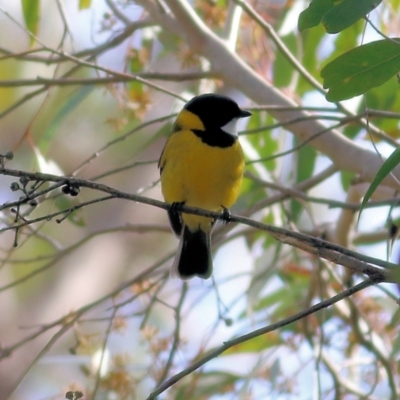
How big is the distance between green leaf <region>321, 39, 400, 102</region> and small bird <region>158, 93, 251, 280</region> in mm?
1225

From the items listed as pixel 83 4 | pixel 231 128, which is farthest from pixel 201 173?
pixel 83 4

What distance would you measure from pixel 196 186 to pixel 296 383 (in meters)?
1.03

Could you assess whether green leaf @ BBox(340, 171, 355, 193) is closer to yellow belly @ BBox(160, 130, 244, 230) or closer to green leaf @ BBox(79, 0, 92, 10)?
yellow belly @ BBox(160, 130, 244, 230)

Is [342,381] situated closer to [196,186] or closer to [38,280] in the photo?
[196,186]

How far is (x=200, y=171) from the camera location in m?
3.11

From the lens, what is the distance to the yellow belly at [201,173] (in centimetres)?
312

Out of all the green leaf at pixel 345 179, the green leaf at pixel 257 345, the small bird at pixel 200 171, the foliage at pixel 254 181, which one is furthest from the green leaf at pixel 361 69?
the green leaf at pixel 257 345

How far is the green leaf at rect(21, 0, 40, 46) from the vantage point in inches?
135

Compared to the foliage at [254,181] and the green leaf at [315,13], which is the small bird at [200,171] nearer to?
the foliage at [254,181]

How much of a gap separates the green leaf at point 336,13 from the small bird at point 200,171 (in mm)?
1293

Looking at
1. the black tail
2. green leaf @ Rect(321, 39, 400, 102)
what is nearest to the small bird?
the black tail

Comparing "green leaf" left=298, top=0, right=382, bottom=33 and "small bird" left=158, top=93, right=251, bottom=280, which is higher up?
"small bird" left=158, top=93, right=251, bottom=280

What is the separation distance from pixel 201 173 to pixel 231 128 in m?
0.33

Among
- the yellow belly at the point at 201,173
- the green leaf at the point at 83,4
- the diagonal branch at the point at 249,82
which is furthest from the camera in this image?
the green leaf at the point at 83,4
